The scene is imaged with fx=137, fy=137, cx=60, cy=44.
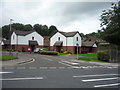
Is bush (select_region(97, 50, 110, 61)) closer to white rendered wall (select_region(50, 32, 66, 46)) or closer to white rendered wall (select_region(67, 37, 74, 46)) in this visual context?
white rendered wall (select_region(67, 37, 74, 46))

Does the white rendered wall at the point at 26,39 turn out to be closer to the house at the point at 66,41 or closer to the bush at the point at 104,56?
the house at the point at 66,41

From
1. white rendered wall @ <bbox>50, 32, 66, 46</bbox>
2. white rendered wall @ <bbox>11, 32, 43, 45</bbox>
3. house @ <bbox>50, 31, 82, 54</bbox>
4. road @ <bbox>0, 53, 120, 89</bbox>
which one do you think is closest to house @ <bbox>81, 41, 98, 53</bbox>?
house @ <bbox>50, 31, 82, 54</bbox>

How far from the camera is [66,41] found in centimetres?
4541

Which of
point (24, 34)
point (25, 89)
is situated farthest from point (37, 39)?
point (25, 89)

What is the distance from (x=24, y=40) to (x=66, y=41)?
A: 1495 centimetres

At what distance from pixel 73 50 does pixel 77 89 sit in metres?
37.3

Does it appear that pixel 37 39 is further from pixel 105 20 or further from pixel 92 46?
pixel 105 20

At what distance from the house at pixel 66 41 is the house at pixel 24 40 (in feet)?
21.0

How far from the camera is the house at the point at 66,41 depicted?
144ft

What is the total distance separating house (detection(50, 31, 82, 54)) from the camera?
144 ft

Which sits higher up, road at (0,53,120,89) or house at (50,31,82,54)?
house at (50,31,82,54)

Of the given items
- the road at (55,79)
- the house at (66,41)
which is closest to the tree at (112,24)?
the road at (55,79)

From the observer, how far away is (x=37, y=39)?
51.8 metres

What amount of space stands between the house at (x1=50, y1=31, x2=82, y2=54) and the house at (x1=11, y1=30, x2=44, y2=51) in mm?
6403
